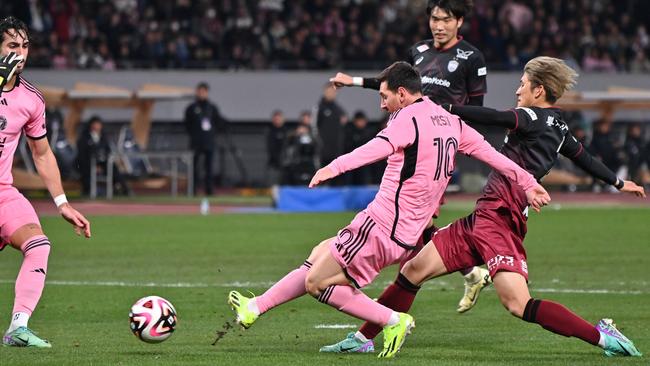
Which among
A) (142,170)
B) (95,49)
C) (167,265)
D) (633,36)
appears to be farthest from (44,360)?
(633,36)

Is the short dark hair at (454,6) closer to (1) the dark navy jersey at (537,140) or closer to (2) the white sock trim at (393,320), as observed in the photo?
(1) the dark navy jersey at (537,140)

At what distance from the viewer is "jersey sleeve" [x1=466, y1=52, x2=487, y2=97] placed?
36.0 ft

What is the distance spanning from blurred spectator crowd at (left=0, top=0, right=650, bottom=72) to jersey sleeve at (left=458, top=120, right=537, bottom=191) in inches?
988

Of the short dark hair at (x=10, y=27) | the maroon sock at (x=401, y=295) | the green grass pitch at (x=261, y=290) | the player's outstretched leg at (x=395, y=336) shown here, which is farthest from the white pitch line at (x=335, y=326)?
the short dark hair at (x=10, y=27)

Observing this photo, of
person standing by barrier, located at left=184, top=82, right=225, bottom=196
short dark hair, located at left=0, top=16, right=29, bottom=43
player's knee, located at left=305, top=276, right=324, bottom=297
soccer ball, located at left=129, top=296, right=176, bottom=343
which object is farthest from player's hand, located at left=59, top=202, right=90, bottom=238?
person standing by barrier, located at left=184, top=82, right=225, bottom=196

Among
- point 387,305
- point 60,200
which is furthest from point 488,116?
point 60,200

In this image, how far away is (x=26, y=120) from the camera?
9.45 meters

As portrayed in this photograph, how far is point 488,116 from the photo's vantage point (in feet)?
29.1

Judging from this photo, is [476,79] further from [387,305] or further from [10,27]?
[10,27]

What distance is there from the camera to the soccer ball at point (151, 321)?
874 centimetres

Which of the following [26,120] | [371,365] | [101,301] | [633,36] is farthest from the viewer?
[633,36]

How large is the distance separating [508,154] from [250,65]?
26.4 meters

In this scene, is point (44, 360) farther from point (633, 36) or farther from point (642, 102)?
point (633, 36)

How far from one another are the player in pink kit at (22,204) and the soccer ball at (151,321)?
0.77 metres
